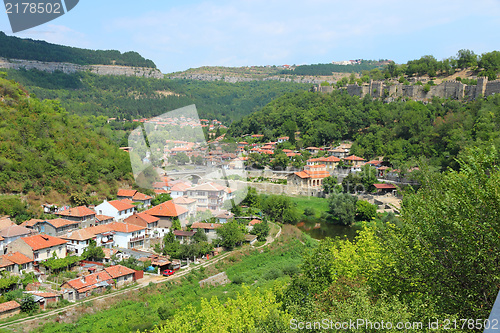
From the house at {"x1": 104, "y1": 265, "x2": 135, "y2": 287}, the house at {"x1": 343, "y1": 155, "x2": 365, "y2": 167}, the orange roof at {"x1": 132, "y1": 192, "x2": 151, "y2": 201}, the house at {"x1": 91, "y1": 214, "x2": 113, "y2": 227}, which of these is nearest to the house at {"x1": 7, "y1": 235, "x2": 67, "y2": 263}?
the house at {"x1": 104, "y1": 265, "x2": 135, "y2": 287}

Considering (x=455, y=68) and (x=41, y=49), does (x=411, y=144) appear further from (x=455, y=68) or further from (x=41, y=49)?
(x=41, y=49)

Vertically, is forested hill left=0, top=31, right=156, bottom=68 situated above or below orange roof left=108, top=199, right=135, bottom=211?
above

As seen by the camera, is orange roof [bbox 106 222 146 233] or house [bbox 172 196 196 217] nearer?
orange roof [bbox 106 222 146 233]

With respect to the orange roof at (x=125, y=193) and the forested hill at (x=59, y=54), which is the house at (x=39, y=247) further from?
the forested hill at (x=59, y=54)

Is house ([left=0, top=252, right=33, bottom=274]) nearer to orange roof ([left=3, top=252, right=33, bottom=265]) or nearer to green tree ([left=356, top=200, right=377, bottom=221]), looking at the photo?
orange roof ([left=3, top=252, right=33, bottom=265])

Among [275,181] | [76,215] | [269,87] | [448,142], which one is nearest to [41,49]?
[269,87]

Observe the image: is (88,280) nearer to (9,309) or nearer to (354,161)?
(9,309)
